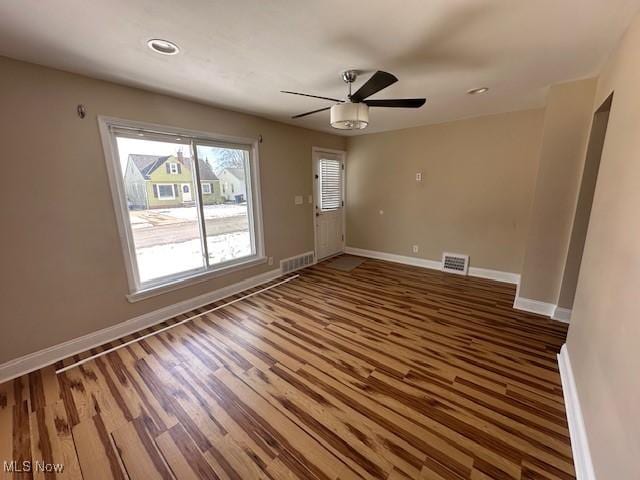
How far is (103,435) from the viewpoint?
1571 millimetres

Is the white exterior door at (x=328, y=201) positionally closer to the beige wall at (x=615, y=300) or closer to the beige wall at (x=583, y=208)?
the beige wall at (x=583, y=208)

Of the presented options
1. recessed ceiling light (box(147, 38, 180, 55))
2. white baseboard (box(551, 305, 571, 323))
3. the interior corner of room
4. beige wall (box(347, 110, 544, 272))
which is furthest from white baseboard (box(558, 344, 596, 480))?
recessed ceiling light (box(147, 38, 180, 55))

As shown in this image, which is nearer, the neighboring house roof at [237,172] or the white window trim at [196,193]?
the white window trim at [196,193]

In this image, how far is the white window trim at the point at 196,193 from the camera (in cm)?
241

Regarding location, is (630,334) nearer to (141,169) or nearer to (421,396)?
(421,396)

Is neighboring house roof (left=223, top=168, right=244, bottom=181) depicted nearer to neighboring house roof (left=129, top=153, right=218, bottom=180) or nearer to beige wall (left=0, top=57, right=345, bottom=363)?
neighboring house roof (left=129, top=153, right=218, bottom=180)

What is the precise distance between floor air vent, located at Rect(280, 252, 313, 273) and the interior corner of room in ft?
1.76

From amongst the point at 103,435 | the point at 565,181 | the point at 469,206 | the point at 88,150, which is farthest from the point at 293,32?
the point at 469,206

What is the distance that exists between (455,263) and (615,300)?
125 inches

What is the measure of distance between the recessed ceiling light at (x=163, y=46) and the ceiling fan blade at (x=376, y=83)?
1.36 metres

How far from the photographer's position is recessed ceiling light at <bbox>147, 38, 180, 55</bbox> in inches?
67.4

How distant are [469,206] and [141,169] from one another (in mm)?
4496

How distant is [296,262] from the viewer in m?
4.56

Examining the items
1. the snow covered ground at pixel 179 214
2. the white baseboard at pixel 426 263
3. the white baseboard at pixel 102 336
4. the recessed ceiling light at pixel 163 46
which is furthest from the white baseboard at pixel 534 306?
the recessed ceiling light at pixel 163 46
